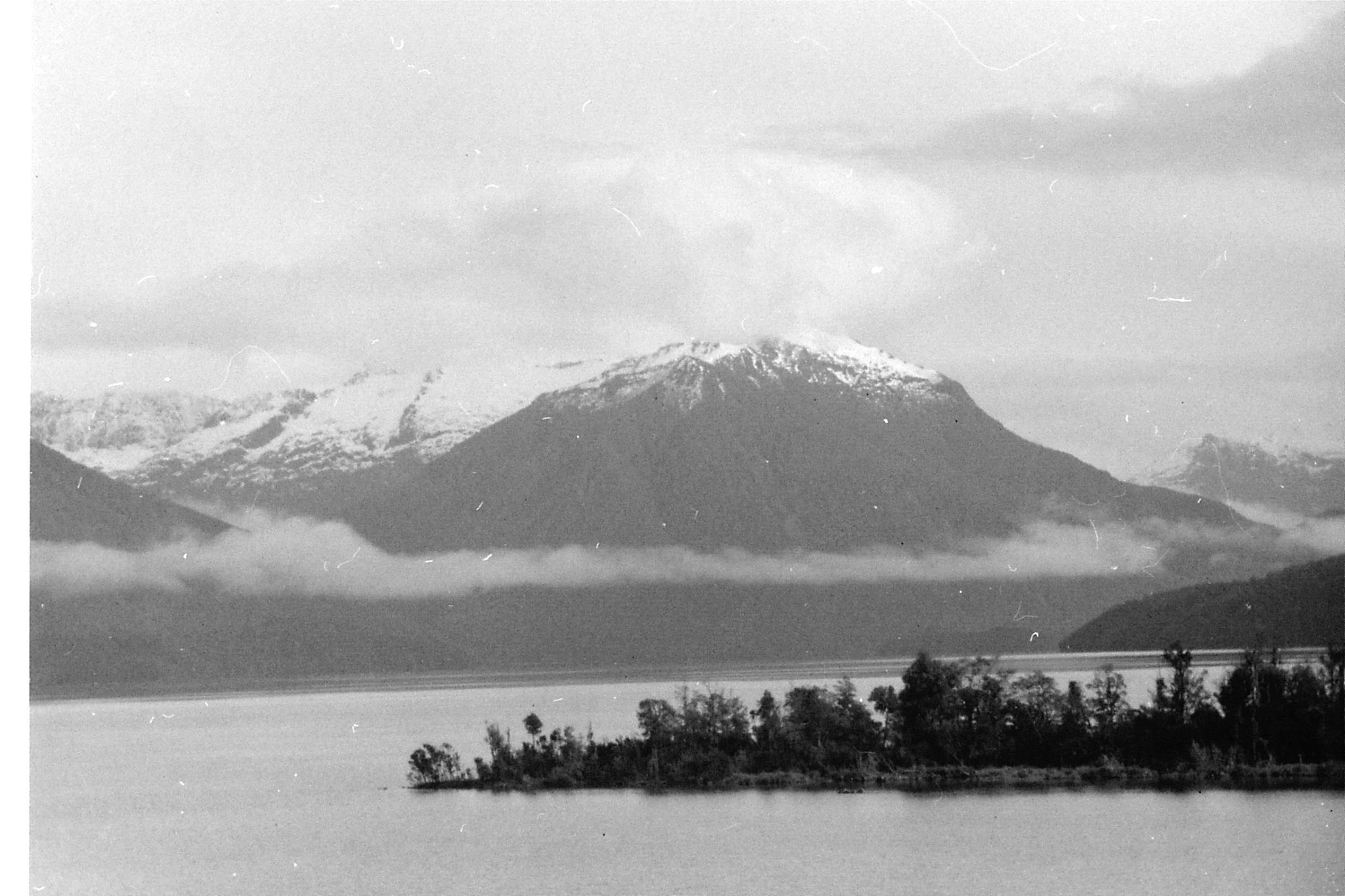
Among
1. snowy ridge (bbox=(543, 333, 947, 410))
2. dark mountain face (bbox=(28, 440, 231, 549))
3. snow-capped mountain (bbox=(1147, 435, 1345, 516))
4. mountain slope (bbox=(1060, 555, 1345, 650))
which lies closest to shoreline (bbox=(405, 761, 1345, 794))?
mountain slope (bbox=(1060, 555, 1345, 650))

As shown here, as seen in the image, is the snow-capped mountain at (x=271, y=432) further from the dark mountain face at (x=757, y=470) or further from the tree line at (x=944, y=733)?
the tree line at (x=944, y=733)

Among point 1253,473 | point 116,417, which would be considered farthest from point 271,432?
point 1253,473

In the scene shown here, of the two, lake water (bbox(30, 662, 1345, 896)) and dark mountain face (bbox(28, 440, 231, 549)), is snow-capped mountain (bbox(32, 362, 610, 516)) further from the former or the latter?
lake water (bbox(30, 662, 1345, 896))

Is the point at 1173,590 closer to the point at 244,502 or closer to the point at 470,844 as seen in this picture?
the point at 470,844

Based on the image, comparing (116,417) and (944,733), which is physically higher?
(116,417)

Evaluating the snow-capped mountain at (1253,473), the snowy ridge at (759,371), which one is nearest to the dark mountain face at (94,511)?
the snowy ridge at (759,371)

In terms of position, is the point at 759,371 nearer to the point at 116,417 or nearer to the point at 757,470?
the point at 757,470

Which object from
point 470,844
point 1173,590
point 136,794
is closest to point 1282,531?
point 1173,590

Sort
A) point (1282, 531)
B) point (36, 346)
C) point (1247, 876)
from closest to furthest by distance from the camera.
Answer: point (1247, 876)
point (36, 346)
point (1282, 531)
